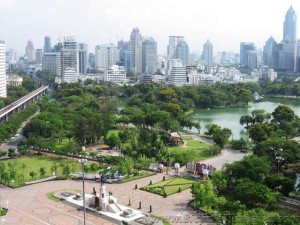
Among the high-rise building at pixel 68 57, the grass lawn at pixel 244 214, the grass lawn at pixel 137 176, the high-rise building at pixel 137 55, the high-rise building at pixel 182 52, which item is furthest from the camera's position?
the high-rise building at pixel 182 52

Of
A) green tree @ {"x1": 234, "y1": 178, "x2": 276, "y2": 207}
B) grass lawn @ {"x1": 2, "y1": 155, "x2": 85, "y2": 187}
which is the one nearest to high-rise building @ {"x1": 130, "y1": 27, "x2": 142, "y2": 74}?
grass lawn @ {"x1": 2, "y1": 155, "x2": 85, "y2": 187}

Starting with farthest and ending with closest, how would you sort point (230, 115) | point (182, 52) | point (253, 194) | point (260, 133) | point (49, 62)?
point (182, 52) → point (49, 62) → point (230, 115) → point (260, 133) → point (253, 194)

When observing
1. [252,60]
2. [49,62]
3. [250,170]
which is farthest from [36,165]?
[252,60]

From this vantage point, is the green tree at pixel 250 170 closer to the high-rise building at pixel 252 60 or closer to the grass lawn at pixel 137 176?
the grass lawn at pixel 137 176

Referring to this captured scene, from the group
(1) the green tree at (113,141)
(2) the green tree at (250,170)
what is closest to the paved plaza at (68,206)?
(2) the green tree at (250,170)

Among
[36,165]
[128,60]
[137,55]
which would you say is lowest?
[36,165]

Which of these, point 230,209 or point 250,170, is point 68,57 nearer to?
point 250,170

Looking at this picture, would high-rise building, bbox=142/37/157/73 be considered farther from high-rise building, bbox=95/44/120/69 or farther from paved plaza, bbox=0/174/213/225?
paved plaza, bbox=0/174/213/225
